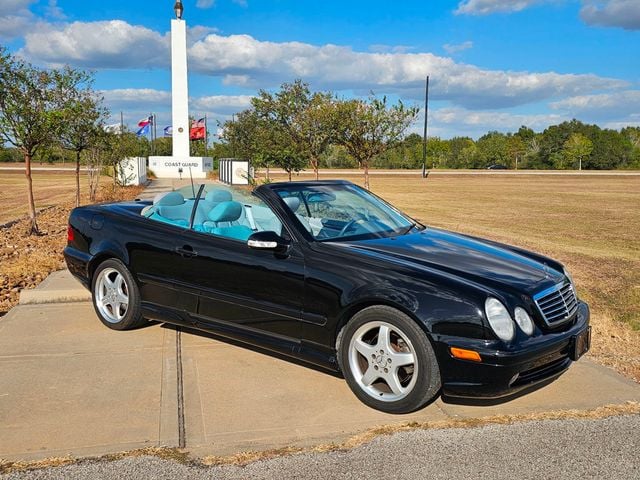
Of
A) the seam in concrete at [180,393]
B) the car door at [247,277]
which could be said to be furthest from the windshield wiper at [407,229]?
the seam in concrete at [180,393]

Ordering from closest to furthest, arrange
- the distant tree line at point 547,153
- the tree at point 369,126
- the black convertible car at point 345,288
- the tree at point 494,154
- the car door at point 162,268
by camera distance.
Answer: the black convertible car at point 345,288 < the car door at point 162,268 < the tree at point 369,126 < the distant tree line at point 547,153 < the tree at point 494,154

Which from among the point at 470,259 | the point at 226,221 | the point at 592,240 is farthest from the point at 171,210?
the point at 592,240

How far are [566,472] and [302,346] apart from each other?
180 centimetres

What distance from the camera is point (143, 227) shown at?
5336 millimetres

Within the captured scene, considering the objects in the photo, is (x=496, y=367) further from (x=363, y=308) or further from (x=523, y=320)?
(x=363, y=308)

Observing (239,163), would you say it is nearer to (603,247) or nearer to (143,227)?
(603,247)

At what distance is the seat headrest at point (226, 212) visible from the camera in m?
4.96

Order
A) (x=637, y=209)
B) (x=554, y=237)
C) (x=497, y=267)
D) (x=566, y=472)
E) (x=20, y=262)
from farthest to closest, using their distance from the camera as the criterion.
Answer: (x=637, y=209)
(x=554, y=237)
(x=20, y=262)
(x=497, y=267)
(x=566, y=472)

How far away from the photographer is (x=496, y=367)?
3.59 m

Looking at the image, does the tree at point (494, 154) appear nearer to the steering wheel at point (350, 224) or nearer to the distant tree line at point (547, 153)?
the distant tree line at point (547, 153)

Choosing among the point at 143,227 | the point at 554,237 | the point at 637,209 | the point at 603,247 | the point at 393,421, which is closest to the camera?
the point at 393,421

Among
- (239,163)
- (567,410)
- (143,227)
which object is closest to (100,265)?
(143,227)

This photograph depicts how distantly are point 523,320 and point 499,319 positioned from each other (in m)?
0.18

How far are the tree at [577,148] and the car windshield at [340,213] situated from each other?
299 feet
